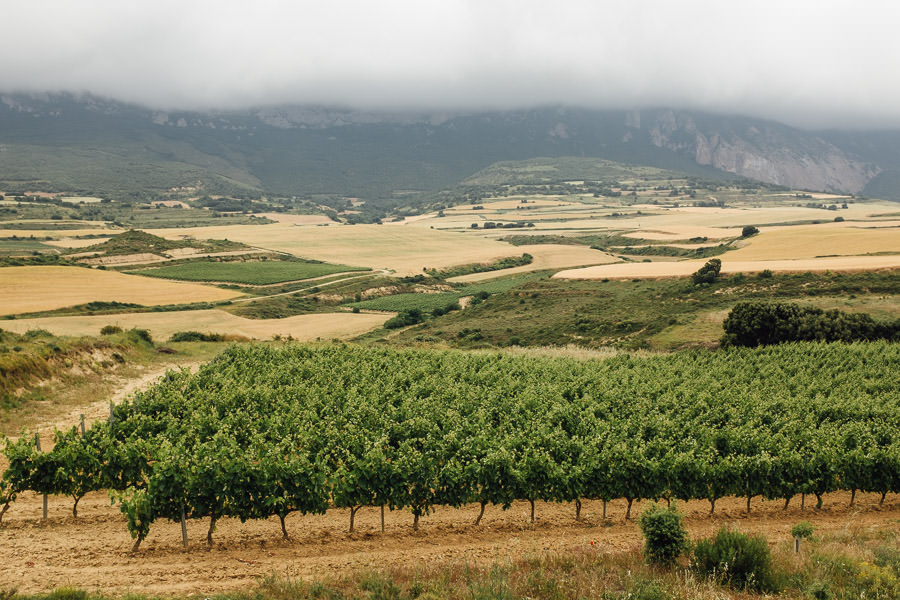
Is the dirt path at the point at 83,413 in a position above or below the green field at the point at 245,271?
above

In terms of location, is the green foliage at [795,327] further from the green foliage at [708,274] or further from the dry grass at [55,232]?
the dry grass at [55,232]

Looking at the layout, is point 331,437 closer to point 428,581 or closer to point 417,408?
point 417,408

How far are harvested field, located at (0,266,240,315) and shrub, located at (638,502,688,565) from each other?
285 ft

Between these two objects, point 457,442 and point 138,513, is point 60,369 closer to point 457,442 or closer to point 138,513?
point 138,513

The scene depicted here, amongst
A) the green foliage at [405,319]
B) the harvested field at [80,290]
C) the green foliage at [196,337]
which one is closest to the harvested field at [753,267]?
the green foliage at [405,319]

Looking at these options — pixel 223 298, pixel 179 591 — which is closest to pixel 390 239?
pixel 223 298

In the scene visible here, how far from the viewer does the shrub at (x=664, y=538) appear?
66.1 feet

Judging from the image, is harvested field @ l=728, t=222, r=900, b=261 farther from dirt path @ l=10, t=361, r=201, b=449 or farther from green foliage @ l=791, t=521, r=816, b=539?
dirt path @ l=10, t=361, r=201, b=449

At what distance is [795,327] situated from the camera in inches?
2147

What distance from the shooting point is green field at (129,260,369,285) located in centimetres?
12362

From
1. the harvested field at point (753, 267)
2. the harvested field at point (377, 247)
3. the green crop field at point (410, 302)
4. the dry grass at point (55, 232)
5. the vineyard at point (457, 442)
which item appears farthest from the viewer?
the dry grass at point (55, 232)

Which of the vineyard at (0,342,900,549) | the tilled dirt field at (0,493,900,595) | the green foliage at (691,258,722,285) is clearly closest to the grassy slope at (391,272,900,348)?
the green foliage at (691,258,722,285)

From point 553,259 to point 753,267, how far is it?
6852 centimetres

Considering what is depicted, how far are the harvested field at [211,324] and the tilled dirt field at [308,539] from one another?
49.3 meters
